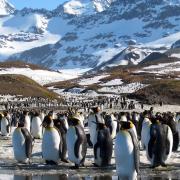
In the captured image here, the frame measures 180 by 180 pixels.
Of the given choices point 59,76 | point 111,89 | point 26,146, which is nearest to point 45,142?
point 26,146

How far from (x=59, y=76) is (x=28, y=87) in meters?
50.1

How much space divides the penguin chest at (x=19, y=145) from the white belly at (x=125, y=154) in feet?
13.0

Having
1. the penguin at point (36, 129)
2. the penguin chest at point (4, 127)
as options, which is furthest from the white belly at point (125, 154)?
the penguin chest at point (4, 127)

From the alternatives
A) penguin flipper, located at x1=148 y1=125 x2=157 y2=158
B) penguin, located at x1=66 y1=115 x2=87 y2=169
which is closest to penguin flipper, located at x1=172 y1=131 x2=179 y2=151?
penguin flipper, located at x1=148 y1=125 x2=157 y2=158

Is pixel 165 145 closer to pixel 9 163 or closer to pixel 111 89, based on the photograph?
pixel 9 163

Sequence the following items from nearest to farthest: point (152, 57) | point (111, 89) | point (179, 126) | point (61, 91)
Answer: point (179, 126) → point (111, 89) → point (61, 91) → point (152, 57)

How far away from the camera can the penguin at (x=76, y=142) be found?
1314 centimetres

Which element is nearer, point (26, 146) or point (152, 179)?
point (152, 179)

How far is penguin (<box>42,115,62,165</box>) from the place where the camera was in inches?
533

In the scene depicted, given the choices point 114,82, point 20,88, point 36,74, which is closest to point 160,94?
point 20,88

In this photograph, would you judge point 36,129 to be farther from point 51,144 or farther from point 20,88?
point 20,88

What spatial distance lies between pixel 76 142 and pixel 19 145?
1691 millimetres

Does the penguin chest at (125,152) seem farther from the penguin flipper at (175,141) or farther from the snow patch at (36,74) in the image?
the snow patch at (36,74)

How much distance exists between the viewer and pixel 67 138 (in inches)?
523
